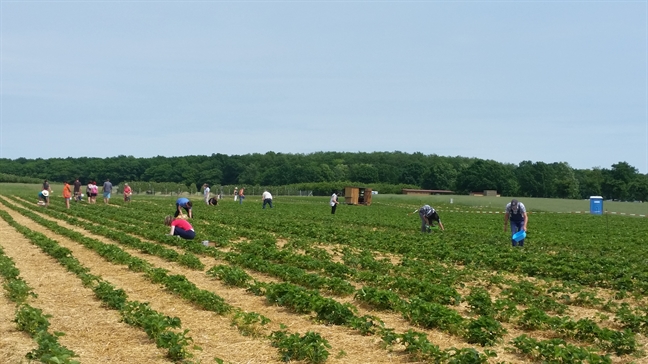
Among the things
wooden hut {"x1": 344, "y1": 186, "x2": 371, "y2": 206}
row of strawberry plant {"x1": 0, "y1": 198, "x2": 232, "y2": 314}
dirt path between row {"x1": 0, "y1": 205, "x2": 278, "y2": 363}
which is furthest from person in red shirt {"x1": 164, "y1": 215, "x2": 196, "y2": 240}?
wooden hut {"x1": 344, "y1": 186, "x2": 371, "y2": 206}

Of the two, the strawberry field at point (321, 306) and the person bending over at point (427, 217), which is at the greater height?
the person bending over at point (427, 217)

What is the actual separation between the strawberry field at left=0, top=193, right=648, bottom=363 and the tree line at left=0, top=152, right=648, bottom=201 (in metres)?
130

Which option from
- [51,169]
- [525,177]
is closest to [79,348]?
[525,177]

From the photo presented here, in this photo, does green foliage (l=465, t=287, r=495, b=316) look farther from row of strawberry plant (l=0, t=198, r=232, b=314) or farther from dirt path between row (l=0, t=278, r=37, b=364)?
dirt path between row (l=0, t=278, r=37, b=364)

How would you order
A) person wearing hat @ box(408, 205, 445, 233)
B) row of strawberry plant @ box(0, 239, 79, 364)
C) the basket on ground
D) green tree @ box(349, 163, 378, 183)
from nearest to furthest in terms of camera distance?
row of strawberry plant @ box(0, 239, 79, 364) < the basket on ground < person wearing hat @ box(408, 205, 445, 233) < green tree @ box(349, 163, 378, 183)

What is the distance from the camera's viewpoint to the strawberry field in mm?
8328

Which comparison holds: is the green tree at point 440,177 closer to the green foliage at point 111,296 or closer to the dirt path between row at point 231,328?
the dirt path between row at point 231,328

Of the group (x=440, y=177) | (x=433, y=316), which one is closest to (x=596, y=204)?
(x=433, y=316)

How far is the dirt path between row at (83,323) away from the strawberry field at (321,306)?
0.09 ft

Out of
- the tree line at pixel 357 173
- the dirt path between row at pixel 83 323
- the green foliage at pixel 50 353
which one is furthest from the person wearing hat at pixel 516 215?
the tree line at pixel 357 173

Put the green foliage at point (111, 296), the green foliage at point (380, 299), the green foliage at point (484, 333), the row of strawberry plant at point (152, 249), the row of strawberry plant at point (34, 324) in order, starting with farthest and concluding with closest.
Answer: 1. the row of strawberry plant at point (152, 249)
2. the green foliage at point (111, 296)
3. the green foliage at point (380, 299)
4. the green foliage at point (484, 333)
5. the row of strawberry plant at point (34, 324)

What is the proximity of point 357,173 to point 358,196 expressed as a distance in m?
102

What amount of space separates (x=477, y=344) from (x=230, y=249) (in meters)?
12.0

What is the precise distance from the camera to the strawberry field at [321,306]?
8.33 meters
